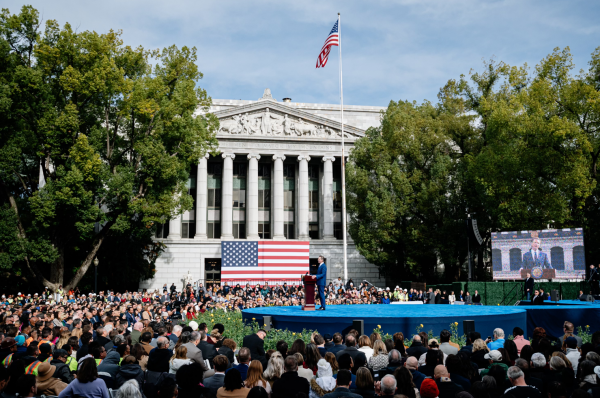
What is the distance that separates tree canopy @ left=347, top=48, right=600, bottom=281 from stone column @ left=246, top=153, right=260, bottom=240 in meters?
10.6

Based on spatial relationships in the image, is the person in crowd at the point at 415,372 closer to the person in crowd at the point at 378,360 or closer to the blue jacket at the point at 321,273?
the person in crowd at the point at 378,360

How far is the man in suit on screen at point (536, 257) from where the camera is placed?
33688 millimetres

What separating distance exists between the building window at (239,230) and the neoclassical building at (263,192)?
0.11 m

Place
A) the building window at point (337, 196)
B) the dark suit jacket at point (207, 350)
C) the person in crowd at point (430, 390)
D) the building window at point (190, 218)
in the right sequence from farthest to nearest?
the building window at point (337, 196), the building window at point (190, 218), the dark suit jacket at point (207, 350), the person in crowd at point (430, 390)

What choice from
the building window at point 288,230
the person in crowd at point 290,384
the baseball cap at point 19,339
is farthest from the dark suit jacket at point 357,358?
the building window at point 288,230

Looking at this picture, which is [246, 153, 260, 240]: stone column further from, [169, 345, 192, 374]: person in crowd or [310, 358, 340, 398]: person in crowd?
[310, 358, 340, 398]: person in crowd

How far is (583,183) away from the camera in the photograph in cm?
3338

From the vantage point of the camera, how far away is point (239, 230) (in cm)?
5603

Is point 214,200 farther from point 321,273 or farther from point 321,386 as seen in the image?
point 321,386

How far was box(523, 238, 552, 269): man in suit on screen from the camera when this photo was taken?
33688 mm

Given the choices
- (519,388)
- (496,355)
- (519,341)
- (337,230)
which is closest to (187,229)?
(337,230)

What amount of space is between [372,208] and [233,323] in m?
27.3

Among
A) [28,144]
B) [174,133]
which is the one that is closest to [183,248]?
[174,133]

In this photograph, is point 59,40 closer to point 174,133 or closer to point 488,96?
point 174,133
